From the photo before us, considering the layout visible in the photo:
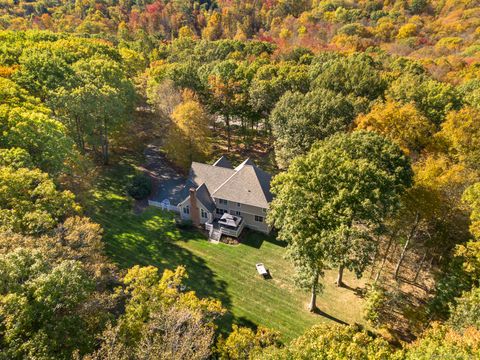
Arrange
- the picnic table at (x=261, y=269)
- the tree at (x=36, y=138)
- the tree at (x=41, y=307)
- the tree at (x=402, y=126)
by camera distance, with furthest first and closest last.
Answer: the tree at (x=402, y=126) < the picnic table at (x=261, y=269) < the tree at (x=36, y=138) < the tree at (x=41, y=307)

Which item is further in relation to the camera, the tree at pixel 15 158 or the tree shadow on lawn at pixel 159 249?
the tree shadow on lawn at pixel 159 249

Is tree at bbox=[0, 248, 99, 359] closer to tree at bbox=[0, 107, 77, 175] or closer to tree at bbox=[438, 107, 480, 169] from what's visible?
tree at bbox=[0, 107, 77, 175]

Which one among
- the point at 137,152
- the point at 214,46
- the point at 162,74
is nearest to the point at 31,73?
the point at 137,152

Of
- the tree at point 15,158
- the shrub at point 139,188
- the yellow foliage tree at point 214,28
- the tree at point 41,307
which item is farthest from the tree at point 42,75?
the yellow foliage tree at point 214,28

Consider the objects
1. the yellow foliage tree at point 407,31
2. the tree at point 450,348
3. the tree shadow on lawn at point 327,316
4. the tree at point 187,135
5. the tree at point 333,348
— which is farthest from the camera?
the yellow foliage tree at point 407,31

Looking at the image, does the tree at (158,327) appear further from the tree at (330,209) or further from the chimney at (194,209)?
the chimney at (194,209)

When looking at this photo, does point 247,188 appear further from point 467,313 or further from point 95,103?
point 95,103

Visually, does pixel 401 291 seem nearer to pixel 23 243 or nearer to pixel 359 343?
pixel 359 343
